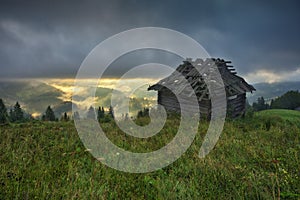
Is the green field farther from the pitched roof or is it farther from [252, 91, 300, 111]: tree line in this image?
[252, 91, 300, 111]: tree line

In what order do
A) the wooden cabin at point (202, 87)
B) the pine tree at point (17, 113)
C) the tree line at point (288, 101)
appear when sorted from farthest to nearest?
the tree line at point (288, 101) → the wooden cabin at point (202, 87) → the pine tree at point (17, 113)

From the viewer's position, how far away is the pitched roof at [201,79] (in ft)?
51.9

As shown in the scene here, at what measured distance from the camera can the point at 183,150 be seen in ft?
21.6

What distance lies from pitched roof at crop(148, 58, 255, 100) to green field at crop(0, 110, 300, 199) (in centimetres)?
855

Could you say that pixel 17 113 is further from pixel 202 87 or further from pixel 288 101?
pixel 288 101

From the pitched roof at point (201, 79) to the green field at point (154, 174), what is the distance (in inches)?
337

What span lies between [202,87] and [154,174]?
10883 millimetres

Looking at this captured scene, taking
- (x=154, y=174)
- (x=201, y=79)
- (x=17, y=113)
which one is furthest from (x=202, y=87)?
(x=17, y=113)

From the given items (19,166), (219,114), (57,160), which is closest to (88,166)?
(57,160)

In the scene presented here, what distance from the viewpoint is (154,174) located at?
5.05 metres

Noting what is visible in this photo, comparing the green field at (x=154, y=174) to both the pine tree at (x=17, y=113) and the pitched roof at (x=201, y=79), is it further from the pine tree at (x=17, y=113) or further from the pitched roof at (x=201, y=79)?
the pitched roof at (x=201, y=79)

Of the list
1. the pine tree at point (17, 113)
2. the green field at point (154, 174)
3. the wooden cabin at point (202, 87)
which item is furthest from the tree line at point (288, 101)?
the pine tree at point (17, 113)

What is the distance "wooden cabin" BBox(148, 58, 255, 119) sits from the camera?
15.3m

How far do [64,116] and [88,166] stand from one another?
32.6 feet
